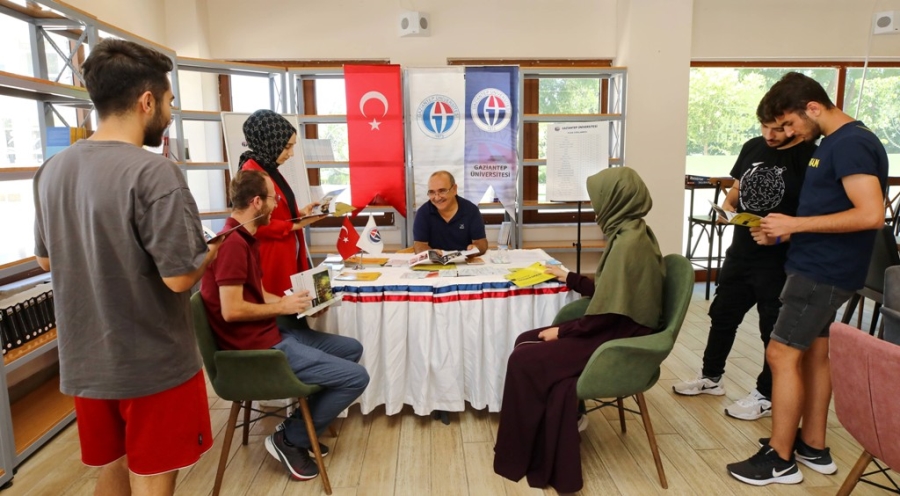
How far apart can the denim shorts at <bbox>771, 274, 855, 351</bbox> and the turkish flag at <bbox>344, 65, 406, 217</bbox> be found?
326cm

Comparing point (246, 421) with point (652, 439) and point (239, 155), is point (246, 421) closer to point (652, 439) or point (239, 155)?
point (652, 439)

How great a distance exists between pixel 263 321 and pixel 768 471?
6.88 feet

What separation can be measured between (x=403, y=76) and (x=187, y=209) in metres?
3.70

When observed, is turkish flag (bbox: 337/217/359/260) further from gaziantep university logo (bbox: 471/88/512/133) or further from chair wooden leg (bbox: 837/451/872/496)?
chair wooden leg (bbox: 837/451/872/496)

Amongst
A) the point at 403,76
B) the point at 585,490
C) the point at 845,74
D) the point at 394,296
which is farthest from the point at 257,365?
the point at 845,74

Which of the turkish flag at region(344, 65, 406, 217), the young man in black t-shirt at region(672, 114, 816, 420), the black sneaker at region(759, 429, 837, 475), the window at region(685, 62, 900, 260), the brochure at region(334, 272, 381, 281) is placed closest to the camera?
the black sneaker at region(759, 429, 837, 475)

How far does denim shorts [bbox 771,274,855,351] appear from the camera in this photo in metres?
2.08

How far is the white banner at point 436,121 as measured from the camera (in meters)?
4.70

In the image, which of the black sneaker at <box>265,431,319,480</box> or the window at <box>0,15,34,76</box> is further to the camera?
the window at <box>0,15,34,76</box>

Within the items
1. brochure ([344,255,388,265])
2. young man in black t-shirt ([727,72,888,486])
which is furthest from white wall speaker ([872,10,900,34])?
brochure ([344,255,388,265])

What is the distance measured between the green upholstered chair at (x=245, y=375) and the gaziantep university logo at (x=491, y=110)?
3.16 meters

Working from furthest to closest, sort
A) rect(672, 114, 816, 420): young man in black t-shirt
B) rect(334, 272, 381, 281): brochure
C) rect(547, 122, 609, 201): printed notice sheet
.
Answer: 1. rect(547, 122, 609, 201): printed notice sheet
2. rect(334, 272, 381, 281): brochure
3. rect(672, 114, 816, 420): young man in black t-shirt

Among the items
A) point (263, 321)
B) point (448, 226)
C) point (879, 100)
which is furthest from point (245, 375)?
point (879, 100)

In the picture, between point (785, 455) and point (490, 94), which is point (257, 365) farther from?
point (490, 94)
